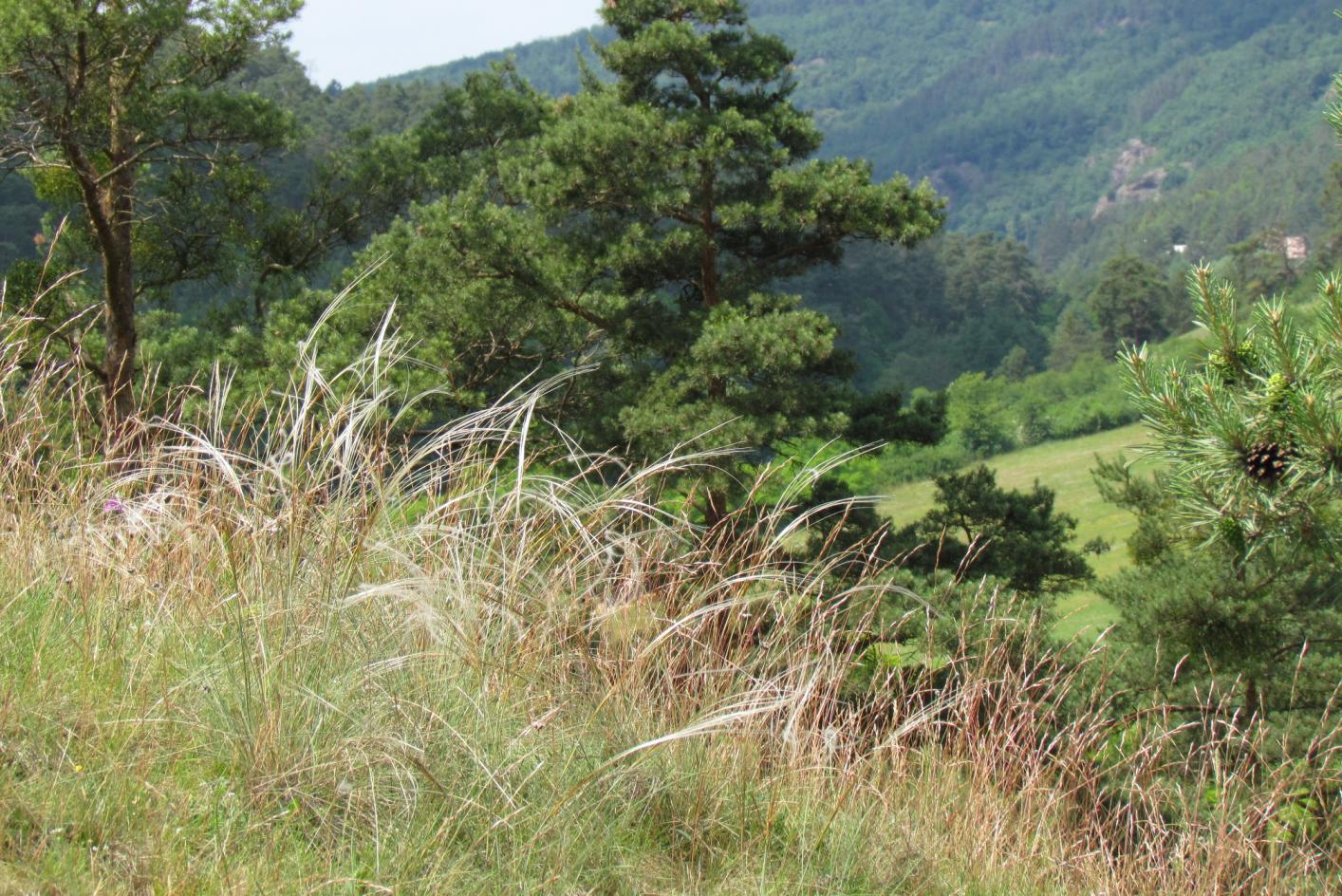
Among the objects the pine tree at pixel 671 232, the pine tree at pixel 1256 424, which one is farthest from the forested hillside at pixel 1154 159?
the pine tree at pixel 1256 424

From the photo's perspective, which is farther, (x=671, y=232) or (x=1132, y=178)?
(x=1132, y=178)

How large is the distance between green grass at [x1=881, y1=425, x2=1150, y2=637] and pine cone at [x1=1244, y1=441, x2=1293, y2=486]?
25.4 m

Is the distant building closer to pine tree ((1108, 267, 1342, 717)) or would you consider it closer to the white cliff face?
pine tree ((1108, 267, 1342, 717))

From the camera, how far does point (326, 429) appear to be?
2.43m

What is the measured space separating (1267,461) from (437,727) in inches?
92.4

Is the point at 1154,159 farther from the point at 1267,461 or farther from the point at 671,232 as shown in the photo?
the point at 1267,461

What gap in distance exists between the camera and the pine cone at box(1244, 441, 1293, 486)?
127 inches

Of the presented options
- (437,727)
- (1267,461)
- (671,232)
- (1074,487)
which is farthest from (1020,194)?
(437,727)

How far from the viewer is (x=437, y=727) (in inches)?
81.0

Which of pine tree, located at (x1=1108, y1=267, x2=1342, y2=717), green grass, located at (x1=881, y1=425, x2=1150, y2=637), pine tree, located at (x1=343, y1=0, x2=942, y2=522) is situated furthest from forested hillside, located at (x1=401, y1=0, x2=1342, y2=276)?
pine tree, located at (x1=1108, y1=267, x2=1342, y2=717)

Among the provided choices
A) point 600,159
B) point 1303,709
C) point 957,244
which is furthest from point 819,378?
point 957,244

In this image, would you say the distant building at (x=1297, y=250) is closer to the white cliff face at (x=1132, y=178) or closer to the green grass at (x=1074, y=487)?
the green grass at (x=1074, y=487)

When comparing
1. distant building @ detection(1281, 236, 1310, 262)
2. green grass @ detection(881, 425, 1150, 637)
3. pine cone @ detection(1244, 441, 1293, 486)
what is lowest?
green grass @ detection(881, 425, 1150, 637)

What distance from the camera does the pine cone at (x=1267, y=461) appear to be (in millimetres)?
3215
